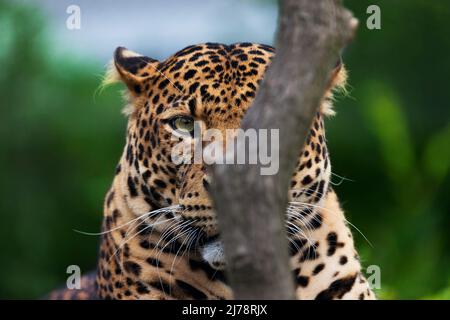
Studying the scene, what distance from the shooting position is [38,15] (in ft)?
51.6

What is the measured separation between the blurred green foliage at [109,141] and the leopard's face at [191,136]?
575cm

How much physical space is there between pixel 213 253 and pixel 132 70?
154cm

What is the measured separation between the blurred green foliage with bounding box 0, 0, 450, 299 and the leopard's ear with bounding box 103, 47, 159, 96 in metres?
5.69

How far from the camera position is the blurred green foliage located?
12.7 m

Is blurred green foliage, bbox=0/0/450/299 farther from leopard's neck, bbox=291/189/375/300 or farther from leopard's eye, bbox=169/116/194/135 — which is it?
leopard's eye, bbox=169/116/194/135

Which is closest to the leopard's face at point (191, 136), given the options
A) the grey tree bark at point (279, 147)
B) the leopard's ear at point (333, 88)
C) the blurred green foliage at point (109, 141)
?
the leopard's ear at point (333, 88)

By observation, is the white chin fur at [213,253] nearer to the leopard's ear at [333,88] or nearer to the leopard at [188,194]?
the leopard at [188,194]

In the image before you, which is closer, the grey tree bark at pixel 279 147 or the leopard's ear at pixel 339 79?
the grey tree bark at pixel 279 147

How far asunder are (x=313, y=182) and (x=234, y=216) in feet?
9.29

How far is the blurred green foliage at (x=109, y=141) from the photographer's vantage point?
41.8 feet

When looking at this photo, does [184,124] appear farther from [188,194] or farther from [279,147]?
[279,147]

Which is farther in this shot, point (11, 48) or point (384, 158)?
point (11, 48)
